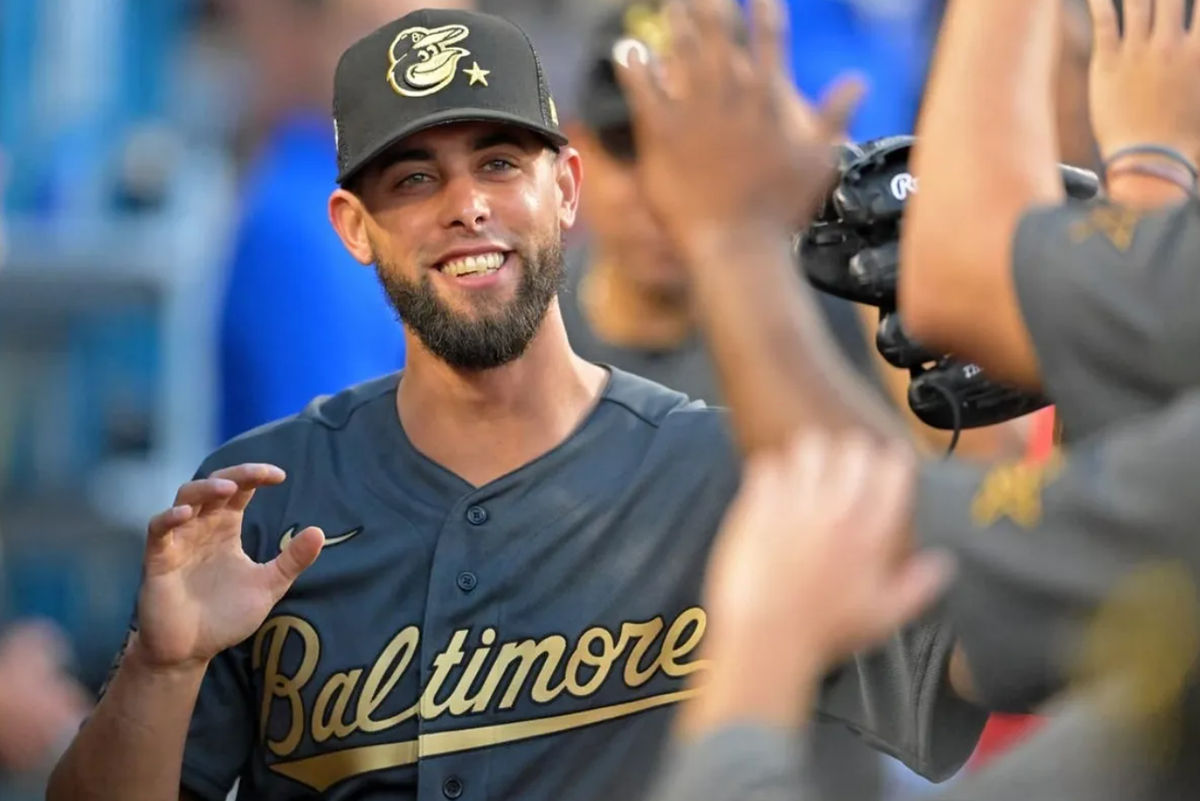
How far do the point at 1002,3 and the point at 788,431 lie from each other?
1.68 ft

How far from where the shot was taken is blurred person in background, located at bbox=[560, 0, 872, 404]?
4762 millimetres

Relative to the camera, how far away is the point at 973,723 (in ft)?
9.75

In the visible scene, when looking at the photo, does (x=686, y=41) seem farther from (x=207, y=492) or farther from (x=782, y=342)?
(x=207, y=492)

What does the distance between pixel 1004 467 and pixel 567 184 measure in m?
1.64

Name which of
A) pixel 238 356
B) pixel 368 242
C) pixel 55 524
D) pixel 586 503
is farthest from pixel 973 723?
pixel 55 524

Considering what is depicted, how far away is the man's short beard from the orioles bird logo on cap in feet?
0.93

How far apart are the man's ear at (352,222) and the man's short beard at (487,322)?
0.15 metres

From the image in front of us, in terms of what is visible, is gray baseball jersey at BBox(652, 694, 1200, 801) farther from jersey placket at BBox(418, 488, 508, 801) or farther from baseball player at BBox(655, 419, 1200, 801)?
jersey placket at BBox(418, 488, 508, 801)

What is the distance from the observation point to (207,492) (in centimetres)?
292

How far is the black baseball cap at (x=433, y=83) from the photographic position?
124 inches

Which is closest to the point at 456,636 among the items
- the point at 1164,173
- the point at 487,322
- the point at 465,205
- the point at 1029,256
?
the point at 487,322

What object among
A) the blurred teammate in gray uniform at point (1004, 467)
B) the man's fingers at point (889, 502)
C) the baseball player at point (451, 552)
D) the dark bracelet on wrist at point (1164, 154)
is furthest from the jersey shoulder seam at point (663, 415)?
the man's fingers at point (889, 502)

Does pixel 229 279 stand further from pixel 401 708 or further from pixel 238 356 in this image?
pixel 401 708

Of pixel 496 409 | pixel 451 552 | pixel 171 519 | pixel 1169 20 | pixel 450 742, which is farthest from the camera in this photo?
pixel 496 409
